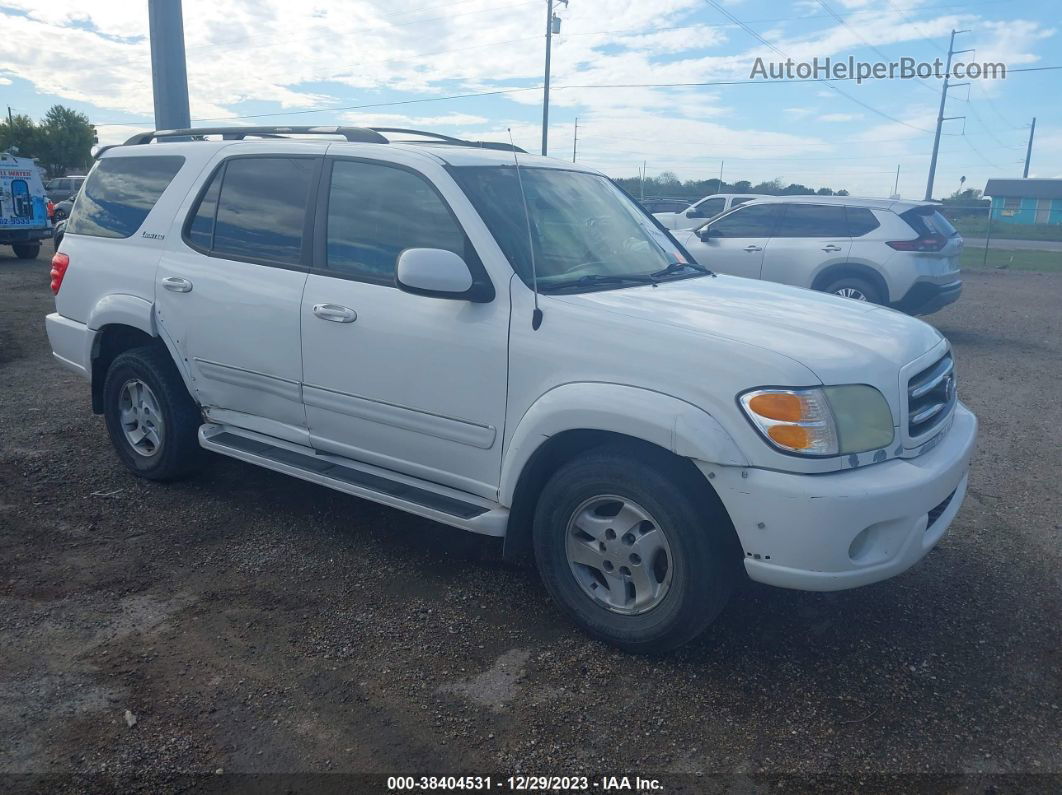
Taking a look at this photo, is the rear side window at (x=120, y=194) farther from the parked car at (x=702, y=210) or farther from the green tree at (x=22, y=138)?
the green tree at (x=22, y=138)

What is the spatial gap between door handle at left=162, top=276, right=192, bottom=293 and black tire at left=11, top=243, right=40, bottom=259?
16.3 m

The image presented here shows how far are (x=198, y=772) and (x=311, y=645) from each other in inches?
31.1

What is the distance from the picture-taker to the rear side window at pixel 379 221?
12.7 ft

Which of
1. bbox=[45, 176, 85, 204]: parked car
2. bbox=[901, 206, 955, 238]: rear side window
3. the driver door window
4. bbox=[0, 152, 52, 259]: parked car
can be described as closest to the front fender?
the driver door window

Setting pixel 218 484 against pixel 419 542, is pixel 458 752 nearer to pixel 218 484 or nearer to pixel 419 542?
pixel 419 542

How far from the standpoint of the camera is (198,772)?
2727 mm

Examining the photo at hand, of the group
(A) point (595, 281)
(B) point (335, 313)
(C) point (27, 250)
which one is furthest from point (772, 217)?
(C) point (27, 250)

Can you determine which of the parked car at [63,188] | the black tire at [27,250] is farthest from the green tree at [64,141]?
the black tire at [27,250]

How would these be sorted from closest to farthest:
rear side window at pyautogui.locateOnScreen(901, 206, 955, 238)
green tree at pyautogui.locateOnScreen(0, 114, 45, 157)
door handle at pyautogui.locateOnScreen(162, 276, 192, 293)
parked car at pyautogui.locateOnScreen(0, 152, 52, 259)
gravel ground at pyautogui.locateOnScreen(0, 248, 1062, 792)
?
gravel ground at pyautogui.locateOnScreen(0, 248, 1062, 792), door handle at pyautogui.locateOnScreen(162, 276, 192, 293), rear side window at pyautogui.locateOnScreen(901, 206, 955, 238), parked car at pyautogui.locateOnScreen(0, 152, 52, 259), green tree at pyautogui.locateOnScreen(0, 114, 45, 157)

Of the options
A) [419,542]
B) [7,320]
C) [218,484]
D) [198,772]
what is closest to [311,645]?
[198,772]

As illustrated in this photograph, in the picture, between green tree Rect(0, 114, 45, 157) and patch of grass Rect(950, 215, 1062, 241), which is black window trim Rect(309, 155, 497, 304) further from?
green tree Rect(0, 114, 45, 157)

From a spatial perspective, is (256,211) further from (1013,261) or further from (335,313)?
(1013,261)

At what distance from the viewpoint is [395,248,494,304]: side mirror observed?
348 centimetres

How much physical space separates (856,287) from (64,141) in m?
65.0
